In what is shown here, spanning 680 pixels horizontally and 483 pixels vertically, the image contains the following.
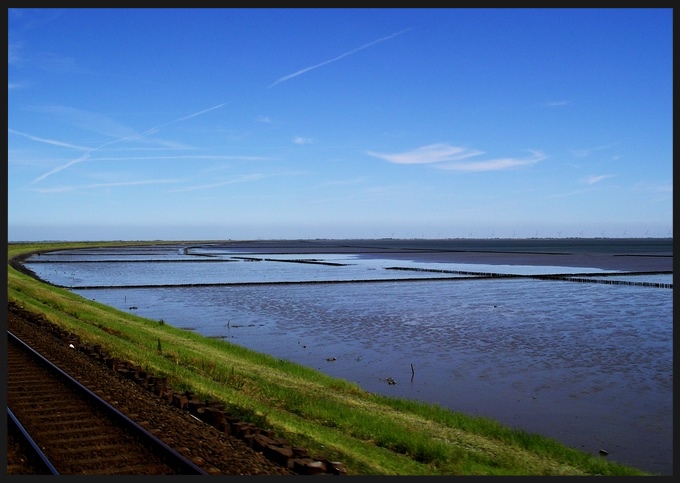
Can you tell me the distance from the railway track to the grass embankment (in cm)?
267

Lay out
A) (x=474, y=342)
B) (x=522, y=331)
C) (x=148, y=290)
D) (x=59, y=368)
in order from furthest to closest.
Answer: (x=148, y=290) → (x=522, y=331) → (x=474, y=342) → (x=59, y=368)

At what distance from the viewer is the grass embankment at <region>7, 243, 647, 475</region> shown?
39.8ft

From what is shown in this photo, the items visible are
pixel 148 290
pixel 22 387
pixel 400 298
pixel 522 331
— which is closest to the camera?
pixel 22 387

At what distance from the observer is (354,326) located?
112 feet

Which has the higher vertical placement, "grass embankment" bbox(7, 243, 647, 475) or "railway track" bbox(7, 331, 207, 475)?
"railway track" bbox(7, 331, 207, 475)

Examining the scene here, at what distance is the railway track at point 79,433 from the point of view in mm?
10242

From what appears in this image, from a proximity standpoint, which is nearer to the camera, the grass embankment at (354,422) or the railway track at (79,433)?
the railway track at (79,433)

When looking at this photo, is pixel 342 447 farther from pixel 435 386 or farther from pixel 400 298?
pixel 400 298

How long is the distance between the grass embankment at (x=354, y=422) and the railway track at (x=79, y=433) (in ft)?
8.76

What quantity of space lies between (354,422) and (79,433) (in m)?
6.00

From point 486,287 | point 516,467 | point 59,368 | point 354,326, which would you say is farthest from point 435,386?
point 486,287

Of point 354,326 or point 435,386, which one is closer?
point 435,386

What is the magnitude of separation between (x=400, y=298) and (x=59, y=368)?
33637mm

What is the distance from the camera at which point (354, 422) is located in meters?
14.6
